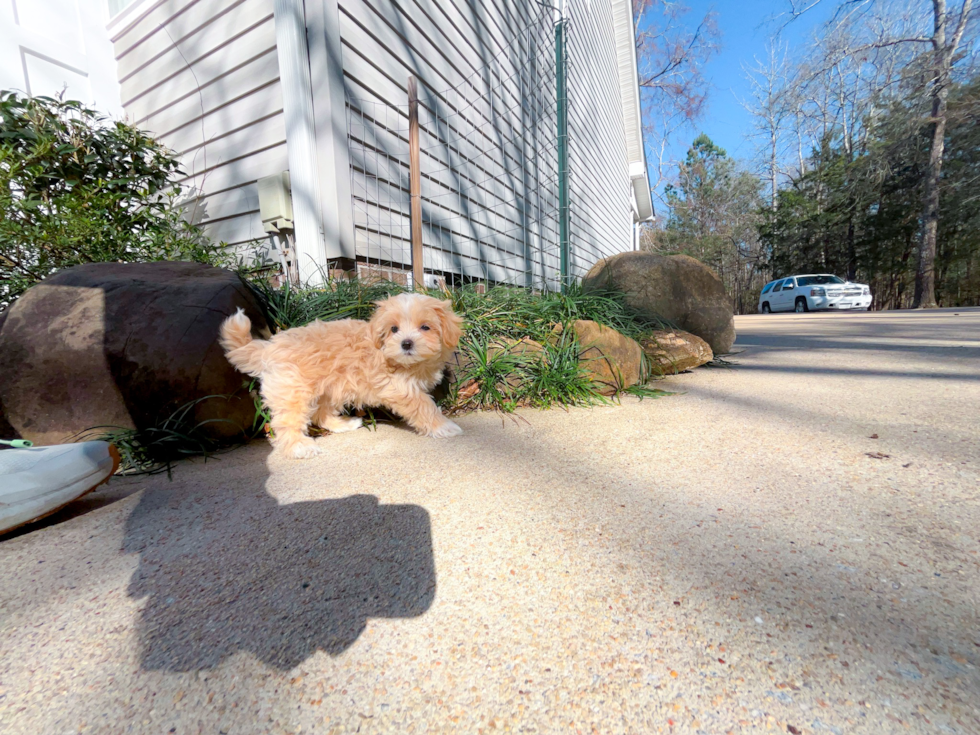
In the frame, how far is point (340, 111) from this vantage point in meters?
3.68

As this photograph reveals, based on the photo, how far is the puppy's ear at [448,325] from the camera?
91.3 inches

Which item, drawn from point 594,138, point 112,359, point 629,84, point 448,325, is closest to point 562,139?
point 448,325

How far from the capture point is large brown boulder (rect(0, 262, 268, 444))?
2045mm

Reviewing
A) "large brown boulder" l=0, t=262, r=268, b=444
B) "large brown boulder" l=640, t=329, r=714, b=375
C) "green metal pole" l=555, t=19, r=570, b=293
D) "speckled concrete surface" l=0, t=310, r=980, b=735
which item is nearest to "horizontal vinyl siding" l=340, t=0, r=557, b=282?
"green metal pole" l=555, t=19, r=570, b=293

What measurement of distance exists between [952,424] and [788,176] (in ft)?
99.7

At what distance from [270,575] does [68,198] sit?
158 inches

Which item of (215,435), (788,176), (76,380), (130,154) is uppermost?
(788,176)

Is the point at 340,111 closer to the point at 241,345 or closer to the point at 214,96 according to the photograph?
the point at 214,96

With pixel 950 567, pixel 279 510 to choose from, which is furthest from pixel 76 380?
pixel 950 567

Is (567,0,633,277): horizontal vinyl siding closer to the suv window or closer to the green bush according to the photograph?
the green bush

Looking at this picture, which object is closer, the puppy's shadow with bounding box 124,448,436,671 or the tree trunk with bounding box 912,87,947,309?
the puppy's shadow with bounding box 124,448,436,671

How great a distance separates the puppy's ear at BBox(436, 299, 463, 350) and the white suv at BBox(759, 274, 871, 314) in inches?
770

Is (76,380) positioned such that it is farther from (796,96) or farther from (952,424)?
(796,96)

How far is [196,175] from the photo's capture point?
14.9 ft
